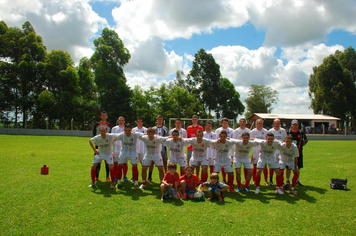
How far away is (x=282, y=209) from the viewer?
17.1 ft

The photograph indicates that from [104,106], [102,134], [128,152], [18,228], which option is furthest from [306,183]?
[104,106]

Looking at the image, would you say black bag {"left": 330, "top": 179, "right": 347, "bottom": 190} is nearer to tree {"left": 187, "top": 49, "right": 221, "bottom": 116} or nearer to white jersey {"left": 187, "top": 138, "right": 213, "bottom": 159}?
white jersey {"left": 187, "top": 138, "right": 213, "bottom": 159}

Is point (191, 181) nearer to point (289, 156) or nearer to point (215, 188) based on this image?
point (215, 188)

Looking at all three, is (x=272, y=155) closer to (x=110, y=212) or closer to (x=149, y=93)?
(x=110, y=212)

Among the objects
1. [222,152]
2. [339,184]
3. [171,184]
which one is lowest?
[339,184]

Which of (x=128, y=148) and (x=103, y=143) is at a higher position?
(x=103, y=143)

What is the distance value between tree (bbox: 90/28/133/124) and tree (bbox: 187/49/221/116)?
46.1 feet

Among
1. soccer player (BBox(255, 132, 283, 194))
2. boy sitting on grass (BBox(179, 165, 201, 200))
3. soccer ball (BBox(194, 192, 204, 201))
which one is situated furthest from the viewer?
soccer player (BBox(255, 132, 283, 194))

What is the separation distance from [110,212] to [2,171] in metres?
5.50

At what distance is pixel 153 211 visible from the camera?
4977mm

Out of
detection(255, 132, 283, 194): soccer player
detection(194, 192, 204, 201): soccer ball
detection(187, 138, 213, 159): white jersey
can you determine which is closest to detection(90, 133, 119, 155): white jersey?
detection(187, 138, 213, 159): white jersey

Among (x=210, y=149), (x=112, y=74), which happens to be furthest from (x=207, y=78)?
(x=210, y=149)

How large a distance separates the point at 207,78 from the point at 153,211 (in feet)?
137

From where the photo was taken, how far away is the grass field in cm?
414
